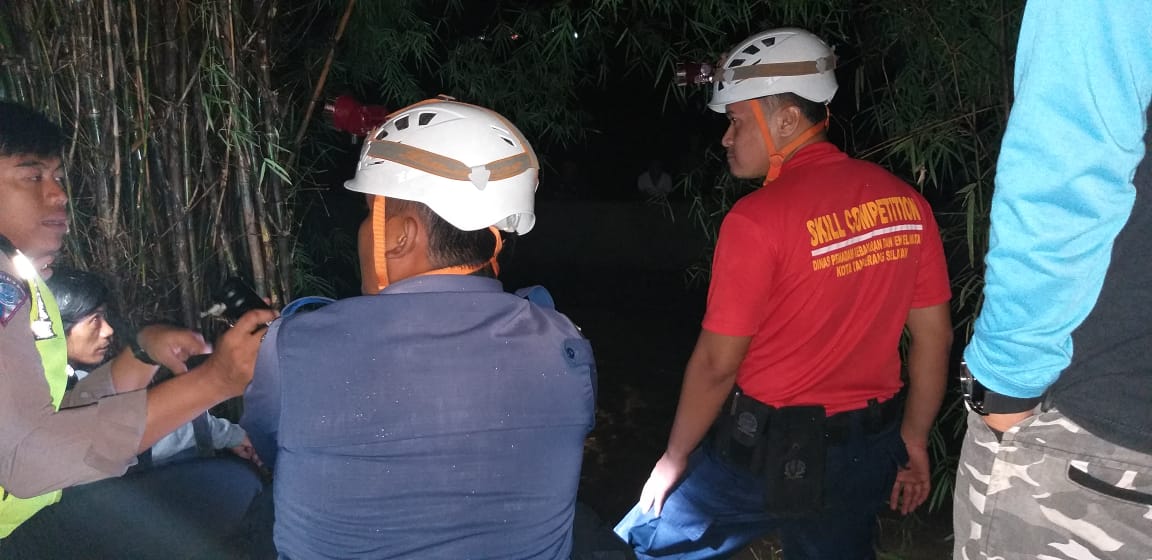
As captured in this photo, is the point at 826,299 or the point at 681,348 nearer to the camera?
the point at 826,299

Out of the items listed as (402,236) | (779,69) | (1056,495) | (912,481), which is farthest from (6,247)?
(912,481)

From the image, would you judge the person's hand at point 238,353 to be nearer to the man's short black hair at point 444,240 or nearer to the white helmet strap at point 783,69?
the man's short black hair at point 444,240

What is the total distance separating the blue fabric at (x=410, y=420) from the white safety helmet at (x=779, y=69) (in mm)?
1015

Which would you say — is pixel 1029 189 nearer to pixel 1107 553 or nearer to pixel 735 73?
pixel 1107 553

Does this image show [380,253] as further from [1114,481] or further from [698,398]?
[1114,481]

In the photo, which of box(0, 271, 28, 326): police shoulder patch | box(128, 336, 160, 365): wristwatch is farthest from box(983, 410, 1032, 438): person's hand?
box(128, 336, 160, 365): wristwatch

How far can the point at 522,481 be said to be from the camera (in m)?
1.29

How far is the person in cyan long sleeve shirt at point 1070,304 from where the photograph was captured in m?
0.98

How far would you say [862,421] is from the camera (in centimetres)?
193

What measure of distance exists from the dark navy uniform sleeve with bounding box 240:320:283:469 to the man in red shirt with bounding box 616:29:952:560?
37.3 inches

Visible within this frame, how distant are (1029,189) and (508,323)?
29.4 inches

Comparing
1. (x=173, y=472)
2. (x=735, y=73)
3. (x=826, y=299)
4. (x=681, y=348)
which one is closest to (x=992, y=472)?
(x=826, y=299)

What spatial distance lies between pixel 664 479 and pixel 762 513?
25 centimetres

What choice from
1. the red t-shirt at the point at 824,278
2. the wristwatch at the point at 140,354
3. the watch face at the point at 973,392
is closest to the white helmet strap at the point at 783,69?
the red t-shirt at the point at 824,278
